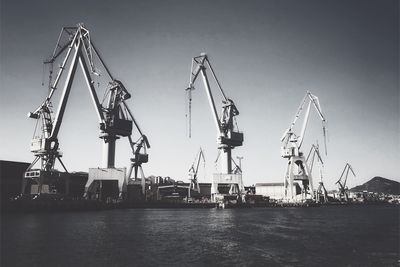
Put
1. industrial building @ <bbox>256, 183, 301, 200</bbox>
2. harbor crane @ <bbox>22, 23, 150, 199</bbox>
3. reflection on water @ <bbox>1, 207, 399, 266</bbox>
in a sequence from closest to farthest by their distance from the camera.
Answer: reflection on water @ <bbox>1, 207, 399, 266</bbox>, harbor crane @ <bbox>22, 23, 150, 199</bbox>, industrial building @ <bbox>256, 183, 301, 200</bbox>

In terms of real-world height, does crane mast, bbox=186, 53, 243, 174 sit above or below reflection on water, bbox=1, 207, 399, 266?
above

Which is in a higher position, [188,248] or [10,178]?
[10,178]

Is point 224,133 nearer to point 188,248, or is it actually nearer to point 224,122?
point 224,122

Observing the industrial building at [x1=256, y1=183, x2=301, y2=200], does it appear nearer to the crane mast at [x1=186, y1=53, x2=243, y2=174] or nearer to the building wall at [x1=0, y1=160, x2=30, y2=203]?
the crane mast at [x1=186, y1=53, x2=243, y2=174]

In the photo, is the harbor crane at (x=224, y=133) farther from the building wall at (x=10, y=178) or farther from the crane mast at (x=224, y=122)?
the building wall at (x=10, y=178)

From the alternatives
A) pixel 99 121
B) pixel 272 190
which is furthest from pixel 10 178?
pixel 272 190

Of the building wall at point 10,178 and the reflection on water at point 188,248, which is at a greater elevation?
the building wall at point 10,178

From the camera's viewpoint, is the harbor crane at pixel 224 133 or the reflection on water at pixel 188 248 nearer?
the reflection on water at pixel 188 248

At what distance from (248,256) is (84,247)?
1397 centimetres

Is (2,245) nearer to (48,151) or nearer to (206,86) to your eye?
(48,151)

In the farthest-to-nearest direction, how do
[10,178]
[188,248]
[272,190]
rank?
[272,190] < [10,178] < [188,248]

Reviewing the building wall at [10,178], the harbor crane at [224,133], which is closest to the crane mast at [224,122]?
the harbor crane at [224,133]

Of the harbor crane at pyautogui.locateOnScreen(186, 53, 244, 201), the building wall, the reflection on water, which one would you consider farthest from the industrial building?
the reflection on water

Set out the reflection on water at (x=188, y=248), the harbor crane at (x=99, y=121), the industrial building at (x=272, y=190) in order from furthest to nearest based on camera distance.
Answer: the industrial building at (x=272, y=190) < the harbor crane at (x=99, y=121) < the reflection on water at (x=188, y=248)
